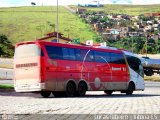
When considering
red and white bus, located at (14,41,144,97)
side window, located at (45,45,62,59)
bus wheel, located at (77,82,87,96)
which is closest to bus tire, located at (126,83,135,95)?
red and white bus, located at (14,41,144,97)

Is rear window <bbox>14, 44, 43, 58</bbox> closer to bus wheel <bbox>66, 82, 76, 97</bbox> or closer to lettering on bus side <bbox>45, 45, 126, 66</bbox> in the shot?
lettering on bus side <bbox>45, 45, 126, 66</bbox>

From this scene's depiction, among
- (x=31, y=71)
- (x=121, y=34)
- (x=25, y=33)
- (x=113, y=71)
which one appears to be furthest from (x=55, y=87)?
(x=121, y=34)

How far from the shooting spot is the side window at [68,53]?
28.2 metres

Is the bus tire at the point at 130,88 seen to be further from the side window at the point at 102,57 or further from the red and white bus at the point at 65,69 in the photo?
the side window at the point at 102,57

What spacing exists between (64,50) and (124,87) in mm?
6966

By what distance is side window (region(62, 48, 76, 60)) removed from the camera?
2825 centimetres

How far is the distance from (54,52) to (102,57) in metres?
4.77

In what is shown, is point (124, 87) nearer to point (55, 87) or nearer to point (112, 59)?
point (112, 59)

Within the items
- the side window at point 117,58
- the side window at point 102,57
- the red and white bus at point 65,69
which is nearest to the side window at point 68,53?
the red and white bus at point 65,69

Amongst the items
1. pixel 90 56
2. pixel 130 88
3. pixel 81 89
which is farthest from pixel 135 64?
pixel 81 89

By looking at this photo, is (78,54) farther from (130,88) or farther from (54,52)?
(130,88)

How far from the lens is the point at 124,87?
110ft

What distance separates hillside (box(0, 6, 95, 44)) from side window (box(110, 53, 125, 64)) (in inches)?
3789

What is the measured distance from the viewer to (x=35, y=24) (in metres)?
153
